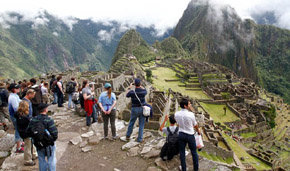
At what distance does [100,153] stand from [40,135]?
10.3ft

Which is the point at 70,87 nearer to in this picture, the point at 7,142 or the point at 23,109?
the point at 7,142

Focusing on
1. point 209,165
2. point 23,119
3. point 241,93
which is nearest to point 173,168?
point 209,165

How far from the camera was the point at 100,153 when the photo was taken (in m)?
7.86

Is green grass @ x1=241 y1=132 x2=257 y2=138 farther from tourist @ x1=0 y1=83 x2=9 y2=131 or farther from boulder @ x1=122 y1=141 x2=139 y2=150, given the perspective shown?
tourist @ x1=0 y1=83 x2=9 y2=131

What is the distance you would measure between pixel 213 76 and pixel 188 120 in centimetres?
6167

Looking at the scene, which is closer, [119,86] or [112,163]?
[112,163]

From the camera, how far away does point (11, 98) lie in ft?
22.8

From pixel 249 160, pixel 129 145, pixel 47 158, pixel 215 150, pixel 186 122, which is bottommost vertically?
pixel 249 160

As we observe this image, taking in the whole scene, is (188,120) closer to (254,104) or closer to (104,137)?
(104,137)

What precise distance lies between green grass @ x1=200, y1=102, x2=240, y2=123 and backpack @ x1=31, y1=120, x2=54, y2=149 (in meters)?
36.3

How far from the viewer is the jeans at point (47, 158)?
5.53 meters

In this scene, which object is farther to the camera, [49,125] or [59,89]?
[59,89]

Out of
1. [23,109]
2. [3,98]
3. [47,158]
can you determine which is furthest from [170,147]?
[3,98]

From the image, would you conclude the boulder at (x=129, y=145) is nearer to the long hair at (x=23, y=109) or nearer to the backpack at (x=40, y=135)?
the backpack at (x=40, y=135)
